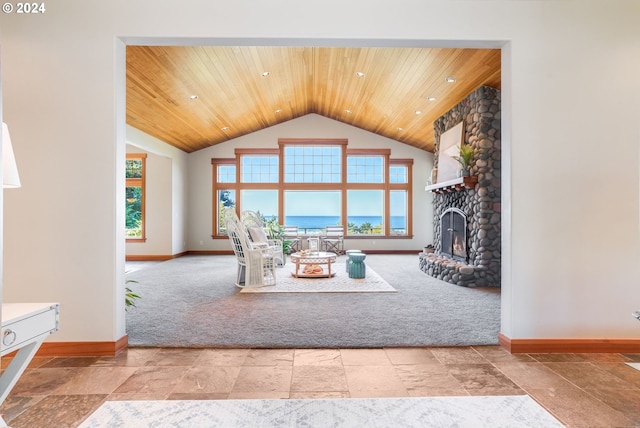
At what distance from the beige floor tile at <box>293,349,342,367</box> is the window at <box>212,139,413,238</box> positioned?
6728mm

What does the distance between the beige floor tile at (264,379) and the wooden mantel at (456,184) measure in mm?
4066

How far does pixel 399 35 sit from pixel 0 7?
3.00m

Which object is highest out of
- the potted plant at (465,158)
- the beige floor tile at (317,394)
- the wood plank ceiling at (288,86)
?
the wood plank ceiling at (288,86)

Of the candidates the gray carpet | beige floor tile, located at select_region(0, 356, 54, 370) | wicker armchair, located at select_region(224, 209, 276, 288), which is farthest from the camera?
wicker armchair, located at select_region(224, 209, 276, 288)

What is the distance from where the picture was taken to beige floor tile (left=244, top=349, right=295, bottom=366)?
2.48 m

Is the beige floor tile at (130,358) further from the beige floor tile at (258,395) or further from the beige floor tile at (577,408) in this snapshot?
the beige floor tile at (577,408)

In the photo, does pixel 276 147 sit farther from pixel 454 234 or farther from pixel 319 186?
pixel 454 234

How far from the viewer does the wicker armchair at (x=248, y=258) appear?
16.1ft

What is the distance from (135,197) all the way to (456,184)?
736cm

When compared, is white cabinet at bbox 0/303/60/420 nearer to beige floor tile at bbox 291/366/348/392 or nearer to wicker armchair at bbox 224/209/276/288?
beige floor tile at bbox 291/366/348/392

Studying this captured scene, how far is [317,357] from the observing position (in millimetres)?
2588

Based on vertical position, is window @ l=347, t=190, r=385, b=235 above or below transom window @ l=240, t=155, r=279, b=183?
below

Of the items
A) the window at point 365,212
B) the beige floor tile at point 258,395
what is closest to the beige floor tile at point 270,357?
the beige floor tile at point 258,395

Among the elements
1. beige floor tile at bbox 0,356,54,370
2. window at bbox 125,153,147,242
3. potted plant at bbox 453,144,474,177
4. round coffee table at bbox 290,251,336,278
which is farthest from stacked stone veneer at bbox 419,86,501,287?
window at bbox 125,153,147,242
